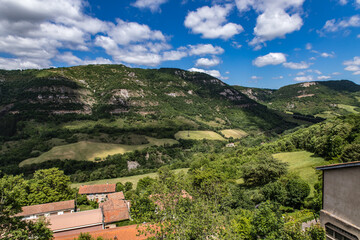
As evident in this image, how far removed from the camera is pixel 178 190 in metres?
16.2

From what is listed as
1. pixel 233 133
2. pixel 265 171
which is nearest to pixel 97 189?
pixel 265 171

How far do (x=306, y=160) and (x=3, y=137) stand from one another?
166828 mm

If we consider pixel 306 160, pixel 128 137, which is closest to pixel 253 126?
pixel 128 137

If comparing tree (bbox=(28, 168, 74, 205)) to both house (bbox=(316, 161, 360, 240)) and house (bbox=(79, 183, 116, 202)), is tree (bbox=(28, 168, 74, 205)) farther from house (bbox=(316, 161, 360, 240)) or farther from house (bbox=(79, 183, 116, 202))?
house (bbox=(316, 161, 360, 240))

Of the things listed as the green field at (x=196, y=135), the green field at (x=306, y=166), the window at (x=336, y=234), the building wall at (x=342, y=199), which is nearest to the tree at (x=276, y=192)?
the green field at (x=306, y=166)

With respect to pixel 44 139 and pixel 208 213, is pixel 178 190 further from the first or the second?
pixel 44 139

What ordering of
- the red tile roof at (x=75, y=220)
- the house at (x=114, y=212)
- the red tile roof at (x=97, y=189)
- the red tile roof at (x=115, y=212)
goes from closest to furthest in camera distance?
the red tile roof at (x=75, y=220), the house at (x=114, y=212), the red tile roof at (x=115, y=212), the red tile roof at (x=97, y=189)

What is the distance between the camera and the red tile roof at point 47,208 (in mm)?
37344

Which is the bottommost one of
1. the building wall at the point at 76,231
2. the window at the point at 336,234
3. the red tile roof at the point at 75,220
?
the building wall at the point at 76,231

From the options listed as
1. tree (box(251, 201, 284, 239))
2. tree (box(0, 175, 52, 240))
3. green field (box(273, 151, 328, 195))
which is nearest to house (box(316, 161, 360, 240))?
tree (box(251, 201, 284, 239))

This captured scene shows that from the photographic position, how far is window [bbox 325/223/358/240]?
663cm

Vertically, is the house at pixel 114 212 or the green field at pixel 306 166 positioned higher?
the green field at pixel 306 166

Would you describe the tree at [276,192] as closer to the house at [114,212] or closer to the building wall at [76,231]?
the house at [114,212]

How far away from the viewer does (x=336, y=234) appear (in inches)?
284
